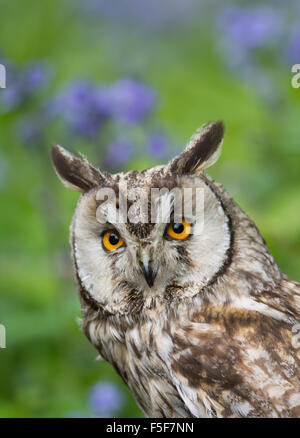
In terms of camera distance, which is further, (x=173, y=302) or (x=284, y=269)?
(x=284, y=269)

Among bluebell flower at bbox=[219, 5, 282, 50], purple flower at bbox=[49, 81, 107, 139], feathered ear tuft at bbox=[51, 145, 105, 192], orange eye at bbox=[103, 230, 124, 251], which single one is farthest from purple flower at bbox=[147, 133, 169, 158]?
orange eye at bbox=[103, 230, 124, 251]

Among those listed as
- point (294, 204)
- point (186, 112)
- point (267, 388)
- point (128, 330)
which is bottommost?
point (267, 388)

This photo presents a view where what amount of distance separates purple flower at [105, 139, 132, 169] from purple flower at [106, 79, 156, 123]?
124mm

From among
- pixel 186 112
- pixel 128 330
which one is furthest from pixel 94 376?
pixel 186 112

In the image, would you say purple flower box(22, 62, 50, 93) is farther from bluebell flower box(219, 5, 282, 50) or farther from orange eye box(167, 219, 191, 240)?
orange eye box(167, 219, 191, 240)

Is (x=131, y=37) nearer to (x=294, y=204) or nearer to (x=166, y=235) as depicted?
(x=294, y=204)

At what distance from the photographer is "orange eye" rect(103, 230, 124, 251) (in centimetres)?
272

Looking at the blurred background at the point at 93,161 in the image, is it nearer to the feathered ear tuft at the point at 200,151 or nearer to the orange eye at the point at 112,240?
the orange eye at the point at 112,240

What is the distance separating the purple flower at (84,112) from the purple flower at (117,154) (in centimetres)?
10

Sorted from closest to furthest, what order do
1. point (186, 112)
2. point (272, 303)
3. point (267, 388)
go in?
1. point (267, 388)
2. point (272, 303)
3. point (186, 112)

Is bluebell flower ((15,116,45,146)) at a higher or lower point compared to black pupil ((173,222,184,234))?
higher

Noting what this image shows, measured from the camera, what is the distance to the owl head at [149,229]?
8.61ft

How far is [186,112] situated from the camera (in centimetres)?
756

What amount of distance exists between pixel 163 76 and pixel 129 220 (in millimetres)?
6263
